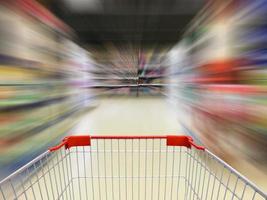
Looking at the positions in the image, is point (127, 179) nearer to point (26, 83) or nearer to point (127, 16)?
point (26, 83)

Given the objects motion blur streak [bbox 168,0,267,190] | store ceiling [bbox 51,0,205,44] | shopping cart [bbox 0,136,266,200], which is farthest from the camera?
store ceiling [bbox 51,0,205,44]

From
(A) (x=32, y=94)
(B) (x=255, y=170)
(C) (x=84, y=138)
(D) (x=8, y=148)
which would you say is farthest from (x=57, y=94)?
(B) (x=255, y=170)

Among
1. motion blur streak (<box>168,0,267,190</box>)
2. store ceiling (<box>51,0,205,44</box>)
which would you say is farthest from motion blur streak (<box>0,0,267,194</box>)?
store ceiling (<box>51,0,205,44</box>)

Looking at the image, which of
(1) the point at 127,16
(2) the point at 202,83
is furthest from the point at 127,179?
(1) the point at 127,16

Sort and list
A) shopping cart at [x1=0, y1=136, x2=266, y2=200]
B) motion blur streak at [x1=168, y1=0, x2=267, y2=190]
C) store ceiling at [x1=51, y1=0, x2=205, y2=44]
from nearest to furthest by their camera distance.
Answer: shopping cart at [x1=0, y1=136, x2=266, y2=200], motion blur streak at [x1=168, y1=0, x2=267, y2=190], store ceiling at [x1=51, y1=0, x2=205, y2=44]

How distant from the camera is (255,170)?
1.85 m

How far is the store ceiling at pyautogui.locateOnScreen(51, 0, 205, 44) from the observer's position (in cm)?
411

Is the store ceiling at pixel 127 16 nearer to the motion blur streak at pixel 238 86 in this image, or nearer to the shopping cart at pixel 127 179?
the motion blur streak at pixel 238 86

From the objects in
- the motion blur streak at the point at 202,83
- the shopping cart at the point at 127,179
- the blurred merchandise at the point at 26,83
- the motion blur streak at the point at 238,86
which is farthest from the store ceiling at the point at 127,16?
the shopping cart at the point at 127,179

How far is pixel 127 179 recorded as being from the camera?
1.91 meters

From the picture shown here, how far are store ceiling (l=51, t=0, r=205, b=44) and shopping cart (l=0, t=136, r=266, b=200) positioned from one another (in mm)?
3006

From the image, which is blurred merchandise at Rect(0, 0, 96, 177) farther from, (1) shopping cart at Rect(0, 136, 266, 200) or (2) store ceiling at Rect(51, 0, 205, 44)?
(2) store ceiling at Rect(51, 0, 205, 44)

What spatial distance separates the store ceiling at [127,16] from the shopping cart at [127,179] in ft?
9.86

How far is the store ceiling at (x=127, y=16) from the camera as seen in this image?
411 centimetres
